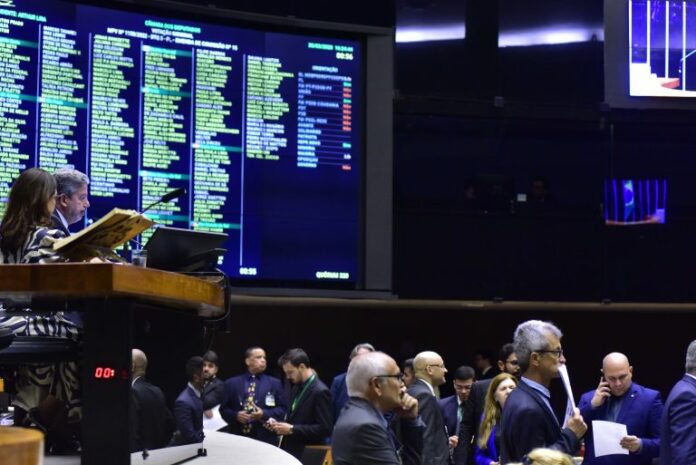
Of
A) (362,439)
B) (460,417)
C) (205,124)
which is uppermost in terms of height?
(205,124)

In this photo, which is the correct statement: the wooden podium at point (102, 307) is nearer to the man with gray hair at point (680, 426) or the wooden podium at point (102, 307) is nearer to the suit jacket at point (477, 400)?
the man with gray hair at point (680, 426)

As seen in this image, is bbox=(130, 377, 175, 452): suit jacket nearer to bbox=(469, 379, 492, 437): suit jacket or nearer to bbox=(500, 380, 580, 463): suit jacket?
bbox=(500, 380, 580, 463): suit jacket

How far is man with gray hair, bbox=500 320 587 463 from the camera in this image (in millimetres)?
3803

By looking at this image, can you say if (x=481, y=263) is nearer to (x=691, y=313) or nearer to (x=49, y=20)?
(x=691, y=313)

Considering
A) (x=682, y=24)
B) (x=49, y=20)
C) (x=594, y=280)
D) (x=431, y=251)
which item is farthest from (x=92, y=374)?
(x=682, y=24)

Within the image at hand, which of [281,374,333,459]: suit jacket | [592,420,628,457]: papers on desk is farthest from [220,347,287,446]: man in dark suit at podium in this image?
[592,420,628,457]: papers on desk

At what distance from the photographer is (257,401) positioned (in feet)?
24.7

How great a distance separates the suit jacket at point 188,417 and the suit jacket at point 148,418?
0.19ft

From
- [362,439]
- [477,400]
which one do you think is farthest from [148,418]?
[477,400]

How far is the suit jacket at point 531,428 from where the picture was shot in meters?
3.80

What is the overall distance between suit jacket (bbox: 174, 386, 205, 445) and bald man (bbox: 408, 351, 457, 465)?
8.24ft

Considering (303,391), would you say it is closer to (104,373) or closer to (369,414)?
(369,414)

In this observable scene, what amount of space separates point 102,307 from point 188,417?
53 centimetres

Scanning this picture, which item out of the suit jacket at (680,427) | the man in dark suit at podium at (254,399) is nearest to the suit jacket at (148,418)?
the suit jacket at (680,427)
